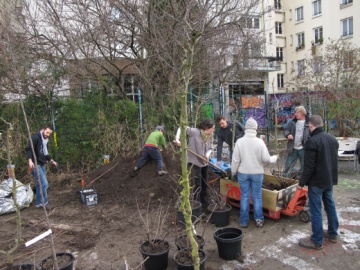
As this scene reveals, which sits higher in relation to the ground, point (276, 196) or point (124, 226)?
point (276, 196)

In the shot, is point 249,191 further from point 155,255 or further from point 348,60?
point 348,60

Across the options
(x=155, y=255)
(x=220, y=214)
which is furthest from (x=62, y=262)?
(x=220, y=214)

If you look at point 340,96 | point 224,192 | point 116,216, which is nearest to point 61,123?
point 116,216

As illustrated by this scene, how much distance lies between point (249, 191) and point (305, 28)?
3308 centimetres

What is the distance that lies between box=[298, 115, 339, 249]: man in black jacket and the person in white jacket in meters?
0.64

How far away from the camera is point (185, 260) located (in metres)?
3.37

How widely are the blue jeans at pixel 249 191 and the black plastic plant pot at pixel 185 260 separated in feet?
5.05

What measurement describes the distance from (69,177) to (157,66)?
14.6 feet

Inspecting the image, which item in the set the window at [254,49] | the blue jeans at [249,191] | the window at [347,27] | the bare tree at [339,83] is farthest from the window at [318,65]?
the window at [347,27]

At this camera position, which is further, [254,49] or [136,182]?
[254,49]

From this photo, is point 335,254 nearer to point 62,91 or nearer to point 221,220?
point 221,220

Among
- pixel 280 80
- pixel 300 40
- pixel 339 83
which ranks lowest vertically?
pixel 339 83

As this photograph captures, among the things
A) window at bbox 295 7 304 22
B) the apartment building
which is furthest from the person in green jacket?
window at bbox 295 7 304 22

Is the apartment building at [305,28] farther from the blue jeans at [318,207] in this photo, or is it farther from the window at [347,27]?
the blue jeans at [318,207]
